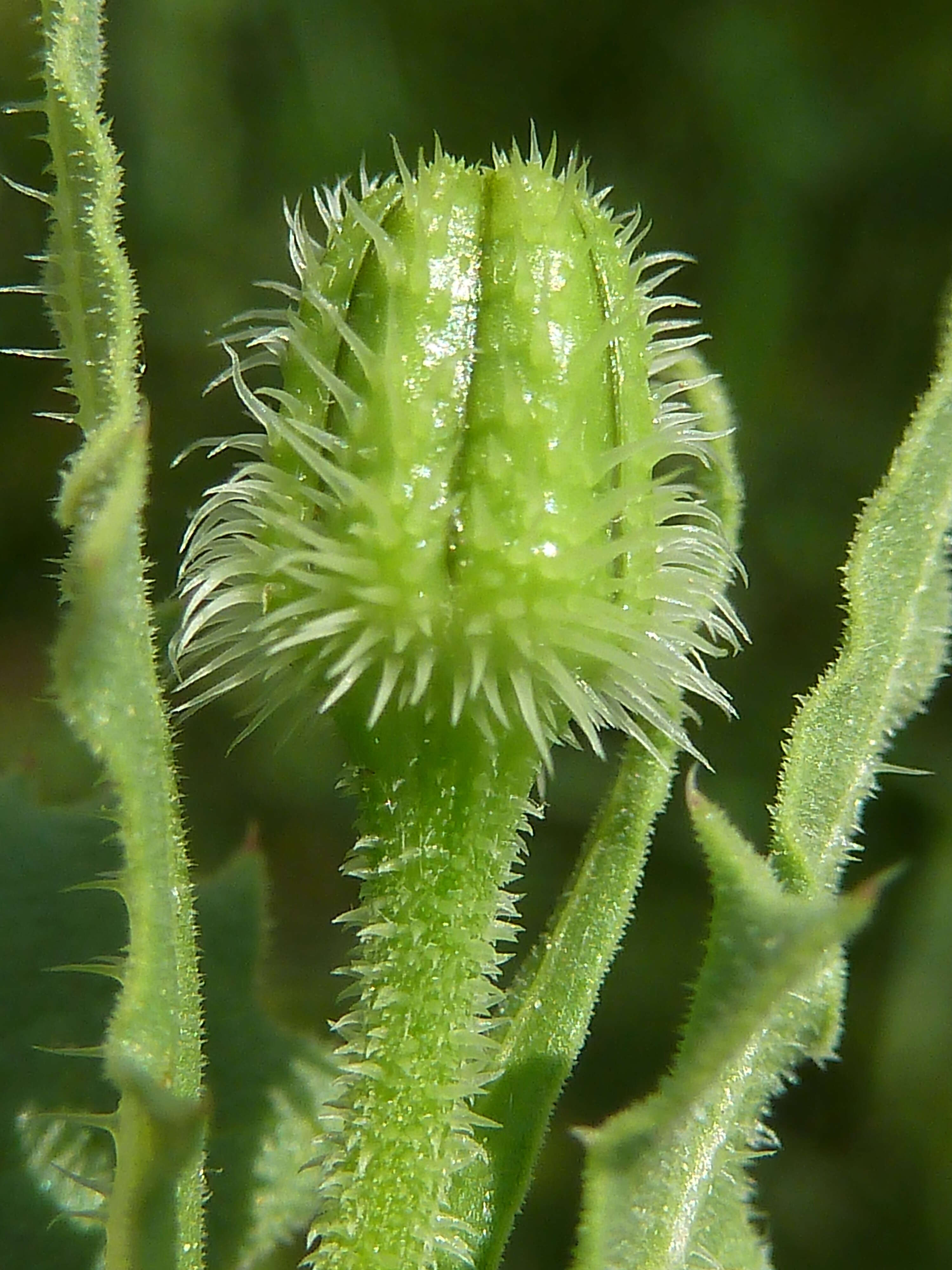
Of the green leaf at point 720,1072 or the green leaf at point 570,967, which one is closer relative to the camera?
the green leaf at point 720,1072

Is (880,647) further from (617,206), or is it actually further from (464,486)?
(617,206)

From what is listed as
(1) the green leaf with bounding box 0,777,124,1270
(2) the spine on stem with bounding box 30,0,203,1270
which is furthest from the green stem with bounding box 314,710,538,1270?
(1) the green leaf with bounding box 0,777,124,1270

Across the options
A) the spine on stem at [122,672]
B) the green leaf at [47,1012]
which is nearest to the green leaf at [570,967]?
the spine on stem at [122,672]

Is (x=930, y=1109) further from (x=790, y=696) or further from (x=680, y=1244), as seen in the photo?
(x=680, y=1244)

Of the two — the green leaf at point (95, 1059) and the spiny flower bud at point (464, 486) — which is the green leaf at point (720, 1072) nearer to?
the spiny flower bud at point (464, 486)

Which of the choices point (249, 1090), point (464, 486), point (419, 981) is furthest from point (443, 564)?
point (249, 1090)
